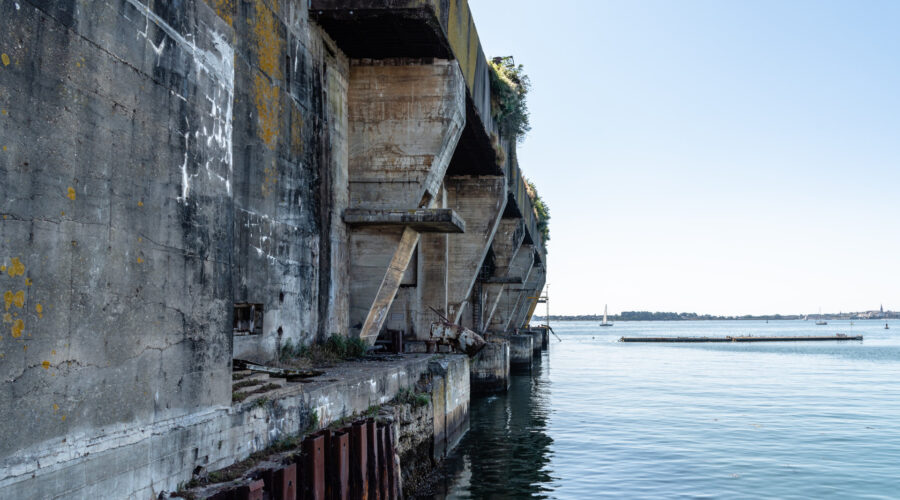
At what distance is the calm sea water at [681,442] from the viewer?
592 inches

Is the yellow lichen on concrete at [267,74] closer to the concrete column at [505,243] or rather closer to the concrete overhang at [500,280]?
the concrete column at [505,243]

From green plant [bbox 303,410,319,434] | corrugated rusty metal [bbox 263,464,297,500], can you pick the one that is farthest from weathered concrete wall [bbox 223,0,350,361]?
corrugated rusty metal [bbox 263,464,297,500]

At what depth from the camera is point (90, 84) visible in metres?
5.20

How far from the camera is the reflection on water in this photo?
1434 cm

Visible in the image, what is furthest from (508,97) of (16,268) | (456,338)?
(16,268)

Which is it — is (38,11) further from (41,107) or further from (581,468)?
(581,468)

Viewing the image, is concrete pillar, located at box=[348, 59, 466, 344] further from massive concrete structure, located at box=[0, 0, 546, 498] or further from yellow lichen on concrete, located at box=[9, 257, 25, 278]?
yellow lichen on concrete, located at box=[9, 257, 25, 278]

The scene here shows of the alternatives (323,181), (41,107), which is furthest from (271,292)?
(41,107)

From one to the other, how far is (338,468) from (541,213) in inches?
1880

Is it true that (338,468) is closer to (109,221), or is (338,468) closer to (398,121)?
(109,221)

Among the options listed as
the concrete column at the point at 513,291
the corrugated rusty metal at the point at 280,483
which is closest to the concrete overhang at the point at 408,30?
the corrugated rusty metal at the point at 280,483

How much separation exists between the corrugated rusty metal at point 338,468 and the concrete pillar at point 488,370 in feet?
77.3

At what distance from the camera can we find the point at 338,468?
7.55 m

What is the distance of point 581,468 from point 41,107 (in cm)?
1459
